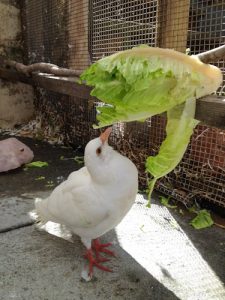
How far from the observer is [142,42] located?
3205 millimetres

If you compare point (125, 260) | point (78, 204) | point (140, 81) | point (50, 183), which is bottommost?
point (125, 260)

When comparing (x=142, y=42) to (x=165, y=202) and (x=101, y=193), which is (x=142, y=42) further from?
(x=101, y=193)

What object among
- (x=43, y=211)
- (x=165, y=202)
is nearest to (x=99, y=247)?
(x=43, y=211)

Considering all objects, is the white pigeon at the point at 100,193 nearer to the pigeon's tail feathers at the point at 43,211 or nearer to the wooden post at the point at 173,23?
the pigeon's tail feathers at the point at 43,211

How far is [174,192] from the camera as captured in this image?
302 cm

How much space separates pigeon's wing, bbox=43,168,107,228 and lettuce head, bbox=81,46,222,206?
56 cm

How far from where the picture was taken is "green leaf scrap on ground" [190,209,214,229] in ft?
8.53

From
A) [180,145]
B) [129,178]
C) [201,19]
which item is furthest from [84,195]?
[201,19]

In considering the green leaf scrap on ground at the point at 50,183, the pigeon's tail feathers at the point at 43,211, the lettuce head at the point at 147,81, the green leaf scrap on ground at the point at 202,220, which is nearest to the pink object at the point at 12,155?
the green leaf scrap on ground at the point at 50,183

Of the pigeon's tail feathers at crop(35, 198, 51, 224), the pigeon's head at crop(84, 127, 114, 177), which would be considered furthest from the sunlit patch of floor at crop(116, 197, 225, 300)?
the pigeon's head at crop(84, 127, 114, 177)

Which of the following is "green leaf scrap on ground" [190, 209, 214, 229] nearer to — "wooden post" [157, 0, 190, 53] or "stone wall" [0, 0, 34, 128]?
"wooden post" [157, 0, 190, 53]

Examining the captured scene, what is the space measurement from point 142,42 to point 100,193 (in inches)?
71.5

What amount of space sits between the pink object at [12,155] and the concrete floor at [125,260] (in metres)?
0.75

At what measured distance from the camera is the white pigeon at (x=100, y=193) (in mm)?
1934
